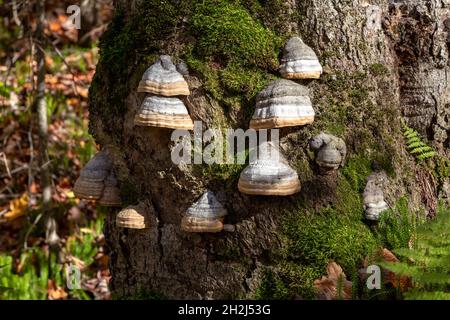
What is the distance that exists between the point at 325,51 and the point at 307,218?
3.40 ft

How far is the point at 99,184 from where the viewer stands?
11.8ft

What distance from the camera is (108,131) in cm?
368

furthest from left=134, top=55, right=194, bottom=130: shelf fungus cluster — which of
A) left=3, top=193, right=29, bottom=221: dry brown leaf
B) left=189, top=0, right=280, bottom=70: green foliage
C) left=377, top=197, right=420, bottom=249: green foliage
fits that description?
left=3, top=193, right=29, bottom=221: dry brown leaf

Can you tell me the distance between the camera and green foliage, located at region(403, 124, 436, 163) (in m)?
3.52

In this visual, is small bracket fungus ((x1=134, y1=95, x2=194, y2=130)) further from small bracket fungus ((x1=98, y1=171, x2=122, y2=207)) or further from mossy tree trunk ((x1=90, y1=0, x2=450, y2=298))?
small bracket fungus ((x1=98, y1=171, x2=122, y2=207))

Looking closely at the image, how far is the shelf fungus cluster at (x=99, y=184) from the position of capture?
11.8 feet

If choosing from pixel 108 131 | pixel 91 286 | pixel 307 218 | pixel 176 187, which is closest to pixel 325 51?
pixel 307 218

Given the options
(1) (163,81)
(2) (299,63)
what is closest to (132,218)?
(1) (163,81)

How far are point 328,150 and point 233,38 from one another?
0.89 m

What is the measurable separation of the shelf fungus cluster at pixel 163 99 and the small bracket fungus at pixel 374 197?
1.17m

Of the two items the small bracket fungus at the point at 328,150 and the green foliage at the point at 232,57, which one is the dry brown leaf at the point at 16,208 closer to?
the green foliage at the point at 232,57

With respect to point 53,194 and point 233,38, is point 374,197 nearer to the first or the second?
point 233,38

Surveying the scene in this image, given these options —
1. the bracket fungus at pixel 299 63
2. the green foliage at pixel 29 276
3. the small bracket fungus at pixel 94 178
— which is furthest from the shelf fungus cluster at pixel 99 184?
the green foliage at pixel 29 276

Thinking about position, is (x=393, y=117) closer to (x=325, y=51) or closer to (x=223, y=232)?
(x=325, y=51)
